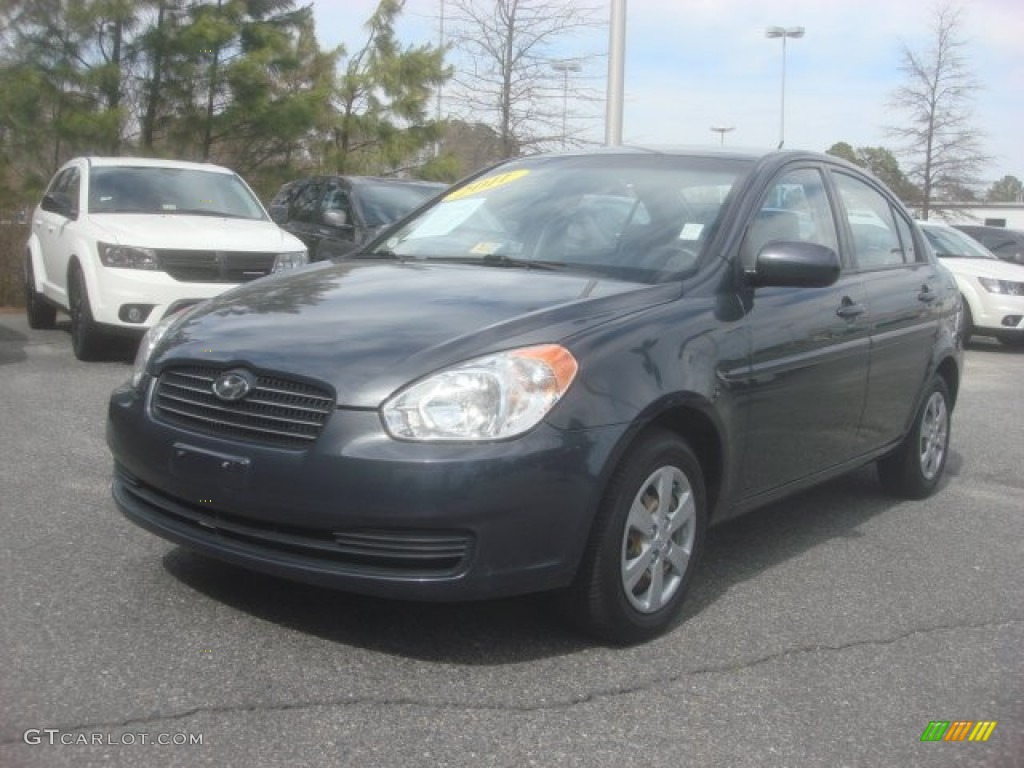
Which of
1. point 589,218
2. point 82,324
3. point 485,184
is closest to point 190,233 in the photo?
point 82,324

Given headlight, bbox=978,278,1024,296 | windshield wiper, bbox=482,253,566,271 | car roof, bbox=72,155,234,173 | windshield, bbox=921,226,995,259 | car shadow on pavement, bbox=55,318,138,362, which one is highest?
car roof, bbox=72,155,234,173

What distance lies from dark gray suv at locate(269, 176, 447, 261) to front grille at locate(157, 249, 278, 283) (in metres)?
2.33

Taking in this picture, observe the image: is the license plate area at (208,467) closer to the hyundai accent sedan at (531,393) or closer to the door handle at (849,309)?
the hyundai accent sedan at (531,393)

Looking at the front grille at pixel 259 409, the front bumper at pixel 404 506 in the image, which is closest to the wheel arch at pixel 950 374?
the front bumper at pixel 404 506

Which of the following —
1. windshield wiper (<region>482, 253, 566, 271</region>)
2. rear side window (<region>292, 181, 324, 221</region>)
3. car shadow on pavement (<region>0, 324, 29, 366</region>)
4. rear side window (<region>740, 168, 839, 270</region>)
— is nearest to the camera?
windshield wiper (<region>482, 253, 566, 271</region>)

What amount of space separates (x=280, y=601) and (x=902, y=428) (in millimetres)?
3274

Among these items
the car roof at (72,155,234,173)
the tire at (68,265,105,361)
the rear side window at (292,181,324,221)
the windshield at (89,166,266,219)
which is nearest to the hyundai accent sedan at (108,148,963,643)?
the tire at (68,265,105,361)

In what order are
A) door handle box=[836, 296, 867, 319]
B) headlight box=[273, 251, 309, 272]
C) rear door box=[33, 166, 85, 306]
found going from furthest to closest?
rear door box=[33, 166, 85, 306] < headlight box=[273, 251, 309, 272] < door handle box=[836, 296, 867, 319]

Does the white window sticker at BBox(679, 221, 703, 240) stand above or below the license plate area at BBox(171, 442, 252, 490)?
above

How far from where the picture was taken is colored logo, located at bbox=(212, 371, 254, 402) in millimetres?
3504

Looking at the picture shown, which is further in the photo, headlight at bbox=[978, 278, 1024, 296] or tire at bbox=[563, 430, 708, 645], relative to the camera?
headlight at bbox=[978, 278, 1024, 296]

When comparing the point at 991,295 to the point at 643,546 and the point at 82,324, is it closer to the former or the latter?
the point at 82,324

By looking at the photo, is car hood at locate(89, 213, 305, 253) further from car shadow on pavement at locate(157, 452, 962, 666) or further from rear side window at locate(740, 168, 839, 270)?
rear side window at locate(740, 168, 839, 270)

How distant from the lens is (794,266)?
166 inches
